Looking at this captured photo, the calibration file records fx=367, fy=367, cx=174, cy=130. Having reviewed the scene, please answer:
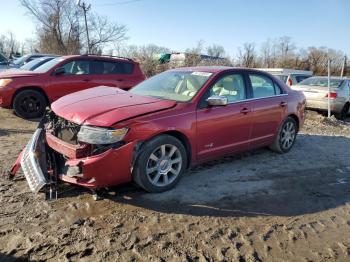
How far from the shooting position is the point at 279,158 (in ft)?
21.5

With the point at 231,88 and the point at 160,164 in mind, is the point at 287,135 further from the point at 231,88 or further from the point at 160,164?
the point at 160,164

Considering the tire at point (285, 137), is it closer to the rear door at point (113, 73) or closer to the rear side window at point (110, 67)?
the rear door at point (113, 73)

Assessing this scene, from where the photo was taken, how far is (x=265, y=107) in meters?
6.04

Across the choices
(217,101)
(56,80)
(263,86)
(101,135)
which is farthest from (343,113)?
(101,135)

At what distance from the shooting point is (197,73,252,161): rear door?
5.02 meters

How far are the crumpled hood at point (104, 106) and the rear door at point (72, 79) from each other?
13.8 feet

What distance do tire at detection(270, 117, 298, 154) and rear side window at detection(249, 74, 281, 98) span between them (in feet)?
2.05

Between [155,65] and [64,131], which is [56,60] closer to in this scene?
[64,131]

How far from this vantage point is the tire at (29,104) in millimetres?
8945

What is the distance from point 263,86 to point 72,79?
5334 mm

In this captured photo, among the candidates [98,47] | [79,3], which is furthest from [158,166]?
[98,47]

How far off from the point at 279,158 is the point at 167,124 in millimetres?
2878

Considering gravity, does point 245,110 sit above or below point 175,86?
below

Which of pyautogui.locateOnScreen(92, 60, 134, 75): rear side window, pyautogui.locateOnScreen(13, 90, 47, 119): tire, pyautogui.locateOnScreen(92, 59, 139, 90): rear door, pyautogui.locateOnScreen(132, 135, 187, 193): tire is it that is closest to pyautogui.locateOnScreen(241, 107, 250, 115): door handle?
pyautogui.locateOnScreen(132, 135, 187, 193): tire
